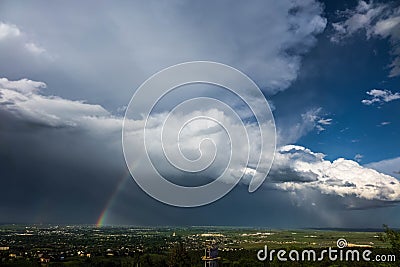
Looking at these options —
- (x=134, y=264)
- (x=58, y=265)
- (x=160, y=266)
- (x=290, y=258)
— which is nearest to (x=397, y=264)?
(x=290, y=258)

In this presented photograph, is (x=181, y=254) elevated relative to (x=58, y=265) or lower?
elevated

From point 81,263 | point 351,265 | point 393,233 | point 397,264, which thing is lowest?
point 81,263

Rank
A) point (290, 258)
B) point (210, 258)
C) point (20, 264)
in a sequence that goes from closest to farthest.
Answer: point (210, 258) → point (290, 258) → point (20, 264)

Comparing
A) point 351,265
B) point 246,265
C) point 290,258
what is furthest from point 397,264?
point 246,265

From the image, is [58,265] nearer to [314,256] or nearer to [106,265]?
[106,265]

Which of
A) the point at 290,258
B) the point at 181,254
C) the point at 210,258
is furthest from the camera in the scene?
the point at 181,254

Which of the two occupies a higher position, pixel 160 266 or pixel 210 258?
pixel 210 258

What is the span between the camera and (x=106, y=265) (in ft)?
252

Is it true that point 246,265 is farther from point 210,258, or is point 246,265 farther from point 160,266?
point 210,258

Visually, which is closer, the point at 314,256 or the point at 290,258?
the point at 290,258

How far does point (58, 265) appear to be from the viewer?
73000mm

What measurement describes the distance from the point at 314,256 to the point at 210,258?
150 ft

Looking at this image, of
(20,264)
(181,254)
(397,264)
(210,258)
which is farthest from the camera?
(20,264)

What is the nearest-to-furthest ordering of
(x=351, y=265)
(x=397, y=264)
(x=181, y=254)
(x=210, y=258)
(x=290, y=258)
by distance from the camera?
(x=210, y=258), (x=397, y=264), (x=290, y=258), (x=351, y=265), (x=181, y=254)
